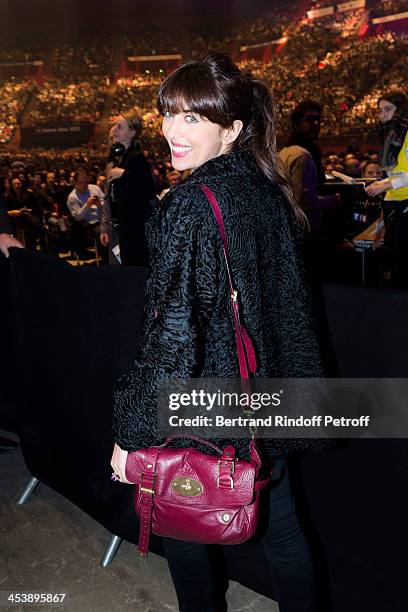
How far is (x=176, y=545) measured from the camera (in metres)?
1.12

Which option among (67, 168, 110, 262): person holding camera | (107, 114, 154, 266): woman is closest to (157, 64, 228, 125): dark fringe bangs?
(107, 114, 154, 266): woman

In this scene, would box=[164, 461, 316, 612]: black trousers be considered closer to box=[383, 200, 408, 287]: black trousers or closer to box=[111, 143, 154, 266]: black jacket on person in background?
box=[383, 200, 408, 287]: black trousers

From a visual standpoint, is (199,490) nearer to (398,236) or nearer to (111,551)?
(111,551)

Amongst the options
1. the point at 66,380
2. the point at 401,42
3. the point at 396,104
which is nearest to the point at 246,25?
the point at 401,42

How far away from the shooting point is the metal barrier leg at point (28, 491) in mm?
2074

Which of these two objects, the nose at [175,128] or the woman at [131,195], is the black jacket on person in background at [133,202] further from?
the nose at [175,128]

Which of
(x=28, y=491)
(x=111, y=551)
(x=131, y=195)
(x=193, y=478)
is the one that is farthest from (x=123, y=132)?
(x=193, y=478)

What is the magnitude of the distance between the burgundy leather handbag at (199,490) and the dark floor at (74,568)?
2.43ft

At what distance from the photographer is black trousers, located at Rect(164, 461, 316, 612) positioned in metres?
1.10

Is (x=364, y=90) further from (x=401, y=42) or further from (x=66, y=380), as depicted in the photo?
(x=66, y=380)

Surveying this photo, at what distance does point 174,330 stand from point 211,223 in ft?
0.57

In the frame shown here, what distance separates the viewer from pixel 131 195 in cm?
372

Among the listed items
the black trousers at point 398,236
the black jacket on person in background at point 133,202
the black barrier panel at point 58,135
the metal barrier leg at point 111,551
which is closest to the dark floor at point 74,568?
the metal barrier leg at point 111,551

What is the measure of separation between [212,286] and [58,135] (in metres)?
26.9
